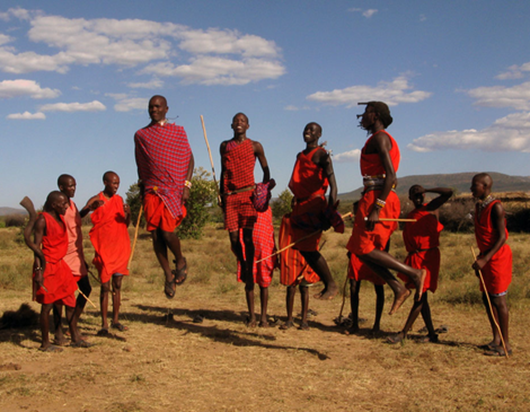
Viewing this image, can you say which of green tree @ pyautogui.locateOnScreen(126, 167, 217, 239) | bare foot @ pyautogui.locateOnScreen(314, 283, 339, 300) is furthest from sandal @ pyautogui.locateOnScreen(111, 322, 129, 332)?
green tree @ pyautogui.locateOnScreen(126, 167, 217, 239)

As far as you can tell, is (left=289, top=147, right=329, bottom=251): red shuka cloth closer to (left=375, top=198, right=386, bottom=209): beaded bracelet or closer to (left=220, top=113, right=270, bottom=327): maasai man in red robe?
(left=220, top=113, right=270, bottom=327): maasai man in red robe

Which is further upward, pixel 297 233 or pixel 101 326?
pixel 297 233

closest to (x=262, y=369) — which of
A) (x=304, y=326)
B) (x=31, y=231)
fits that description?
(x=304, y=326)

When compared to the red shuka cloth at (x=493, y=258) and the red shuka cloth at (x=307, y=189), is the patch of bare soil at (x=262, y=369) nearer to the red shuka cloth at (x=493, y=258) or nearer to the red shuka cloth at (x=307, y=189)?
the red shuka cloth at (x=493, y=258)

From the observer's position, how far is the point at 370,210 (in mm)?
5254

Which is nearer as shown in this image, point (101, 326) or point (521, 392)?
point (521, 392)

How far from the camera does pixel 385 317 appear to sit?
7922 millimetres

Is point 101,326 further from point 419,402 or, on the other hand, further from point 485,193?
point 485,193

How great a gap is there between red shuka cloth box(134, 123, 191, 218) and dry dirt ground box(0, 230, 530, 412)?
1.77 metres

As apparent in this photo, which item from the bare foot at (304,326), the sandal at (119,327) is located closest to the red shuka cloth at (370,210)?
the bare foot at (304,326)

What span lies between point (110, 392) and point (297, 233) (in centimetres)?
302

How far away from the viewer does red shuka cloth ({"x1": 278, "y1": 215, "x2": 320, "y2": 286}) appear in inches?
284

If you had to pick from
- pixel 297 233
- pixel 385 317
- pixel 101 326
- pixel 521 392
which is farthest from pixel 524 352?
pixel 101 326

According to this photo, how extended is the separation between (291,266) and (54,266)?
3.14m
